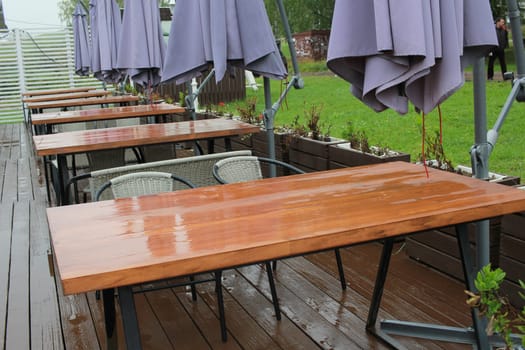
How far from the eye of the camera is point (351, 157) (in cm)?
453

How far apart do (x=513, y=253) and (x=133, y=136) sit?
8.61 ft

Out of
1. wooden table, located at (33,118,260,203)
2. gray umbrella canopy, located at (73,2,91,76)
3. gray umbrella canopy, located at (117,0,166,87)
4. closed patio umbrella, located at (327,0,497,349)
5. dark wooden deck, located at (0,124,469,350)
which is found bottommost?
dark wooden deck, located at (0,124,469,350)

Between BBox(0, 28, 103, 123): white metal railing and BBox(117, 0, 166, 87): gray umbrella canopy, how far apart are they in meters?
11.9

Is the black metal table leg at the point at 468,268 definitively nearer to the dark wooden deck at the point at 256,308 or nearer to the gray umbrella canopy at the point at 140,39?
the dark wooden deck at the point at 256,308

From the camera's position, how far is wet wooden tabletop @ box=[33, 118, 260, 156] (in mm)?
4125

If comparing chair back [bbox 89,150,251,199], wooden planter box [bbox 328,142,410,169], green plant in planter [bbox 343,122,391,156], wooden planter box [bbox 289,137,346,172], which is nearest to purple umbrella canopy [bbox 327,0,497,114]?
chair back [bbox 89,150,251,199]

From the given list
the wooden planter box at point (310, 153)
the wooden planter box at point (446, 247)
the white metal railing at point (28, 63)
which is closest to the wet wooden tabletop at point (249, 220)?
the wooden planter box at point (446, 247)

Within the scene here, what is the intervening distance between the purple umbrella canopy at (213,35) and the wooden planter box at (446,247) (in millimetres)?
1450

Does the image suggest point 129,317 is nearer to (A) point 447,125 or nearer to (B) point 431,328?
(B) point 431,328

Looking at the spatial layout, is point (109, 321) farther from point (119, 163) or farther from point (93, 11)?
point (93, 11)

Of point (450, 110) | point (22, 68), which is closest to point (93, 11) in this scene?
point (450, 110)

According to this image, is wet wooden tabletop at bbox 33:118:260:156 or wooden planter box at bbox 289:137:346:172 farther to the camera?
wooden planter box at bbox 289:137:346:172

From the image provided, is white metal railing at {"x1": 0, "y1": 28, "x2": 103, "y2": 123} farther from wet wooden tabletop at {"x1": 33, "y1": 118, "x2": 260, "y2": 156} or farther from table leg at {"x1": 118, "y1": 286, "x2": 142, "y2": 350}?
table leg at {"x1": 118, "y1": 286, "x2": 142, "y2": 350}

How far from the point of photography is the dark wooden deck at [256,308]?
116 inches
